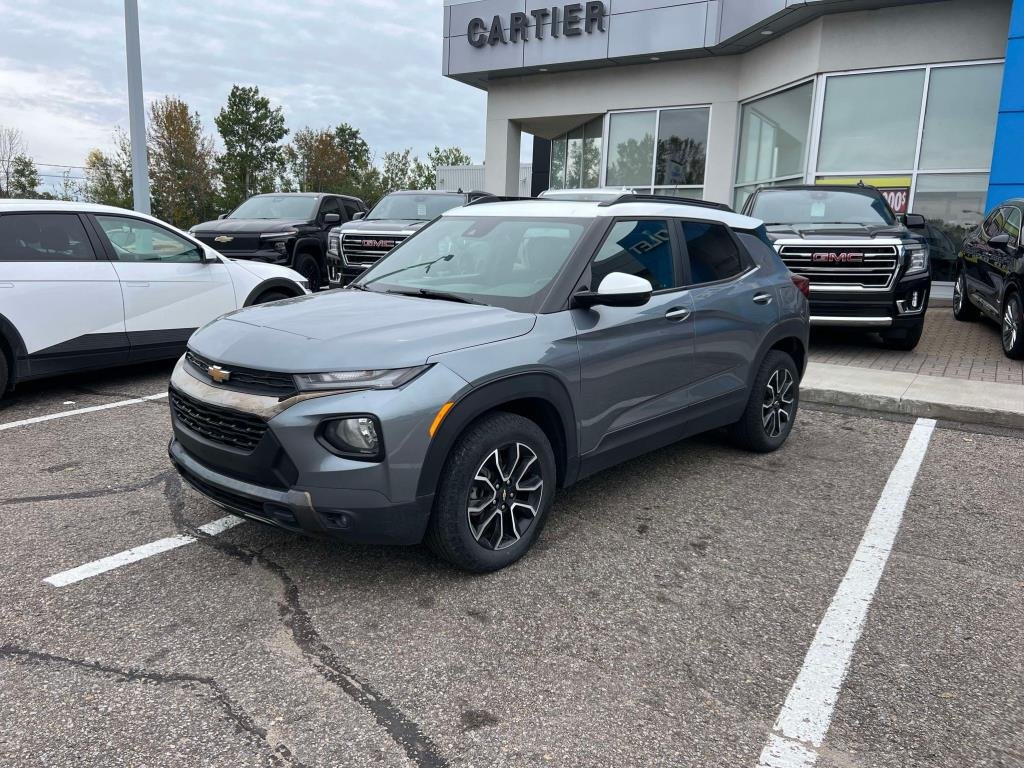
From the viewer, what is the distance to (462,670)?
2.82m

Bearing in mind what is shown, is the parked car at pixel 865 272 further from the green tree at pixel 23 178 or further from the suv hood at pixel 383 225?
the green tree at pixel 23 178

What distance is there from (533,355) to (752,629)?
57.5 inches

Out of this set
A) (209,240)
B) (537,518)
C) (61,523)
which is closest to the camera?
(537,518)

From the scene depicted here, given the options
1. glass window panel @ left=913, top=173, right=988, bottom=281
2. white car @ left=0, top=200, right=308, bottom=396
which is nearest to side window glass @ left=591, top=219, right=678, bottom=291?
white car @ left=0, top=200, right=308, bottom=396

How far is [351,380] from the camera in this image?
308 cm

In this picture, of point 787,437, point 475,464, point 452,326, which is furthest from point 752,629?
point 787,437

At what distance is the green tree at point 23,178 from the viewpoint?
46938 millimetres

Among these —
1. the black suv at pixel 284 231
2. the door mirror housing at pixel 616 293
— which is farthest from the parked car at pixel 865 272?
the black suv at pixel 284 231

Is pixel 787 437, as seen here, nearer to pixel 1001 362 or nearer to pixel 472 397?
pixel 472 397

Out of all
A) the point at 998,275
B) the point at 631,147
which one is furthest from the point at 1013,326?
the point at 631,147

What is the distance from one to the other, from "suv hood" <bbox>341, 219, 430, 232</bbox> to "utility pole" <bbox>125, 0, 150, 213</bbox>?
155 inches

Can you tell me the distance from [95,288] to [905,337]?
8.47m

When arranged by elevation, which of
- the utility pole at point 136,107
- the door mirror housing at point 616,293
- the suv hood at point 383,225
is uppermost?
the utility pole at point 136,107

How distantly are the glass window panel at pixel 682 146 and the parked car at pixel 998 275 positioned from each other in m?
7.63
